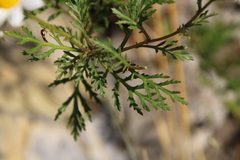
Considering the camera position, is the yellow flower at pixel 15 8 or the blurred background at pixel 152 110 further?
the blurred background at pixel 152 110

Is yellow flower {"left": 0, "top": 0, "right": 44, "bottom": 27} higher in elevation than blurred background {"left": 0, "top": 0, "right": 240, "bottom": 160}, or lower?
higher

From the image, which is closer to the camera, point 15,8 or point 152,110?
point 15,8

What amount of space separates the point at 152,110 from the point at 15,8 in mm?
1641

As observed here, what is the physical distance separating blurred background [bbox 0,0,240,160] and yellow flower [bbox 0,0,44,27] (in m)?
1.29

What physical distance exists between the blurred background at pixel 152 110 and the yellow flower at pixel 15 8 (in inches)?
50.6

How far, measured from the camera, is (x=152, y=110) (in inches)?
92.0

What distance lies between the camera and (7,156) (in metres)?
2.15

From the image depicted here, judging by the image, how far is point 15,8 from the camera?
82 cm

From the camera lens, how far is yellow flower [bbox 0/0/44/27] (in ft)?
2.65

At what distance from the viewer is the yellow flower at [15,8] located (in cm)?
81

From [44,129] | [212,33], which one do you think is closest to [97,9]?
[44,129]

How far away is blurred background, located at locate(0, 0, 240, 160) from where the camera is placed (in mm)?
2242

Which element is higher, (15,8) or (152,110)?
(15,8)

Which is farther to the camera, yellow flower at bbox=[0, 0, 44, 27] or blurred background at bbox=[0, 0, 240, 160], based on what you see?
blurred background at bbox=[0, 0, 240, 160]
